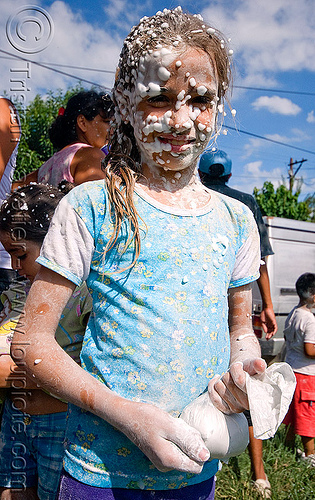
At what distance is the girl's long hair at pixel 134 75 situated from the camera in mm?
1250

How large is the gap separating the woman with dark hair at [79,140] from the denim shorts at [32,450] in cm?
124

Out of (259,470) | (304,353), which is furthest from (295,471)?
A: (304,353)

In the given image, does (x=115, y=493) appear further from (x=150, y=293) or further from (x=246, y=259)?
(x=246, y=259)

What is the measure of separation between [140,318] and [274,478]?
2.74m

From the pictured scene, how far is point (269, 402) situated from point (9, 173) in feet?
6.14

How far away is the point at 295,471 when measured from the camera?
A: 11.2 ft

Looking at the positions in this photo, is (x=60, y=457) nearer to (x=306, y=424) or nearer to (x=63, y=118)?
(x=63, y=118)

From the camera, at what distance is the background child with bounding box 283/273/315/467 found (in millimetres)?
3861

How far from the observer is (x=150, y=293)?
1186 millimetres

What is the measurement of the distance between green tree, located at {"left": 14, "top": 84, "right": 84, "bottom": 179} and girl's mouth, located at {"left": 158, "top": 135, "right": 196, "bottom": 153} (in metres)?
11.1

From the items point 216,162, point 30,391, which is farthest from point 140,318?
point 216,162

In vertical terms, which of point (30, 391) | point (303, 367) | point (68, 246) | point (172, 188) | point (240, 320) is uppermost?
point (172, 188)

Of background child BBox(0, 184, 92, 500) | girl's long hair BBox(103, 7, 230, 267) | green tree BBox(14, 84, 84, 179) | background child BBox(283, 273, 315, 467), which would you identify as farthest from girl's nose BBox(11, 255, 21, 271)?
green tree BBox(14, 84, 84, 179)

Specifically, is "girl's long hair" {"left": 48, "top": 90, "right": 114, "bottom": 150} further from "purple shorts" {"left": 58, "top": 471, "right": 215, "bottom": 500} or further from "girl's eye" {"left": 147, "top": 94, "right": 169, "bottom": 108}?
"purple shorts" {"left": 58, "top": 471, "right": 215, "bottom": 500}
